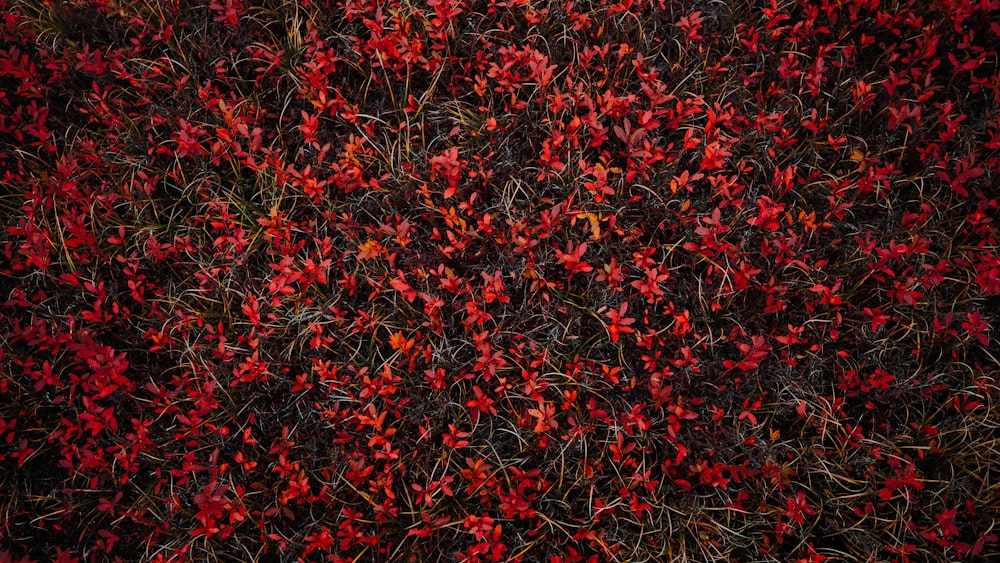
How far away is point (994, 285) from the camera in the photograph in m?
2.57

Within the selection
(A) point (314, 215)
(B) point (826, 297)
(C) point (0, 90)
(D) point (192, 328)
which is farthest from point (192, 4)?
(B) point (826, 297)

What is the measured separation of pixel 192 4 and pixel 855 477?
13.9 ft

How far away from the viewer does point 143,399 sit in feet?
8.66

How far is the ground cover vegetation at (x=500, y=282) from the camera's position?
8.25 ft

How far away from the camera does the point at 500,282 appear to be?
2.62m

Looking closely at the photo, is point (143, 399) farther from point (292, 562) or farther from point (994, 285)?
point (994, 285)

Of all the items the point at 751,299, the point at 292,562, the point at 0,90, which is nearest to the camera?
the point at 292,562

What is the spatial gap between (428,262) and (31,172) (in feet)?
7.21

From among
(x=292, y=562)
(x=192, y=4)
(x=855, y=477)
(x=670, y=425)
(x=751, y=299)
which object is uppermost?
(x=192, y=4)

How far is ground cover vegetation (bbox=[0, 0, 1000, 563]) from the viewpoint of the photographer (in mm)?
2514

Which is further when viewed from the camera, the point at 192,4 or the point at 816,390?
the point at 192,4

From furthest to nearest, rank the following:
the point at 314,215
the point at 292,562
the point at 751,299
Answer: the point at 314,215, the point at 751,299, the point at 292,562

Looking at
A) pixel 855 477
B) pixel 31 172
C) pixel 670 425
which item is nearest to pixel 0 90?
pixel 31 172

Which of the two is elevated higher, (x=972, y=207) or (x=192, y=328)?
(x=972, y=207)
